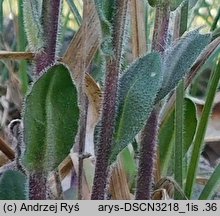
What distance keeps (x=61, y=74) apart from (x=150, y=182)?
0.76ft

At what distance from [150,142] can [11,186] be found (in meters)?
0.20

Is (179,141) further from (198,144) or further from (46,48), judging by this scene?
(46,48)

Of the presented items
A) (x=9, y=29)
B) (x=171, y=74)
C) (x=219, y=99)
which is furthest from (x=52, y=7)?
A: (x=9, y=29)

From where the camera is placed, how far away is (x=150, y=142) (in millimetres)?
849

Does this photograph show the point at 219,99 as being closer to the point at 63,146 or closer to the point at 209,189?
the point at 209,189

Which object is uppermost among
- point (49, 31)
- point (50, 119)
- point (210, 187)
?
point (49, 31)

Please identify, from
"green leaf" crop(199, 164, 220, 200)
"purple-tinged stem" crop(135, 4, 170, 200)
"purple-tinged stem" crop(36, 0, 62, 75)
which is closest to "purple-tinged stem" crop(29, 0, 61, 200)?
"purple-tinged stem" crop(36, 0, 62, 75)

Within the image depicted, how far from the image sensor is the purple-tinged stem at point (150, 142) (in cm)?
83

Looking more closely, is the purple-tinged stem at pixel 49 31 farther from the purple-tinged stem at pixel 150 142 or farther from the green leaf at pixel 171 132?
the green leaf at pixel 171 132

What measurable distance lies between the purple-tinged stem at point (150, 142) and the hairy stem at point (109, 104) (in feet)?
0.28

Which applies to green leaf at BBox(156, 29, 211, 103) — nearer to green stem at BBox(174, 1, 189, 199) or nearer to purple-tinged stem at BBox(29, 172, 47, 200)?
green stem at BBox(174, 1, 189, 199)

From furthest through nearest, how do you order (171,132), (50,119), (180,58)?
1. (171,132)
2. (180,58)
3. (50,119)

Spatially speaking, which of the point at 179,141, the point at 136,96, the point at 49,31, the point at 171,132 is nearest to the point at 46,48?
the point at 49,31

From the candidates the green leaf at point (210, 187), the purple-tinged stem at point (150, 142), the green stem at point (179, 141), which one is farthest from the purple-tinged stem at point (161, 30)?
the green leaf at point (210, 187)
